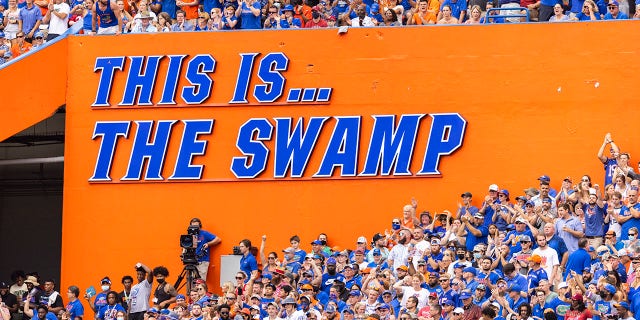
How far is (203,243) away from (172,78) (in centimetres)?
327

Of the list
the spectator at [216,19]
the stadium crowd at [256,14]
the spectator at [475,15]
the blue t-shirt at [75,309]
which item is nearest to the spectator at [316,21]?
the stadium crowd at [256,14]

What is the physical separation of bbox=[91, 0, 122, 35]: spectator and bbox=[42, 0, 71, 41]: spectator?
38.2 inches

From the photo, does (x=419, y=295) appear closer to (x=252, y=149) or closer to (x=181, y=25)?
(x=252, y=149)

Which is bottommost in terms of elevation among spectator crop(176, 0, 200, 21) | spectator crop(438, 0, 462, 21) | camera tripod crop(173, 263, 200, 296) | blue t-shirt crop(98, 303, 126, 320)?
blue t-shirt crop(98, 303, 126, 320)

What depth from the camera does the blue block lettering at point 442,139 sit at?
28516 mm

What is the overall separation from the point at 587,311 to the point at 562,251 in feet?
11.2

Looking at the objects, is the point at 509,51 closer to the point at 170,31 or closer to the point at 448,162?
the point at 448,162

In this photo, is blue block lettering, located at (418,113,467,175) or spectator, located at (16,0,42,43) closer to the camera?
blue block lettering, located at (418,113,467,175)

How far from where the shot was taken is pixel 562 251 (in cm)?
2458

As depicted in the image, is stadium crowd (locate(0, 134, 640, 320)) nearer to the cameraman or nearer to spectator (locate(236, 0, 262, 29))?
the cameraman

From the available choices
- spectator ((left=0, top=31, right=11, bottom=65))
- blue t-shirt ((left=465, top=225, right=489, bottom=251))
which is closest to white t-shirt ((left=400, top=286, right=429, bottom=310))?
blue t-shirt ((left=465, top=225, right=489, bottom=251))

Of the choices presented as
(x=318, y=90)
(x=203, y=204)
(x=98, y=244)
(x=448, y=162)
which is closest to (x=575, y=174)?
(x=448, y=162)

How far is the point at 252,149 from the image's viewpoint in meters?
29.2

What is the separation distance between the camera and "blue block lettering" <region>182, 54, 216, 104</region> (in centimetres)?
2948
